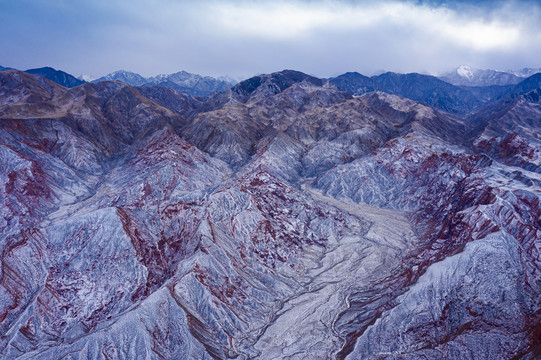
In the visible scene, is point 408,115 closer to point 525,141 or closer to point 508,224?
point 525,141

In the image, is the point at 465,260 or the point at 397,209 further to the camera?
the point at 397,209

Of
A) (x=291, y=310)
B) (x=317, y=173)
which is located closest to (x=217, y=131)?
(x=317, y=173)

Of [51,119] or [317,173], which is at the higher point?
[51,119]

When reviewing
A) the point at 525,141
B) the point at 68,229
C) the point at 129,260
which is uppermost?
the point at 525,141

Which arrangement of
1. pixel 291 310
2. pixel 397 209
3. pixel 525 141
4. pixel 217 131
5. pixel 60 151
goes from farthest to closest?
pixel 217 131 < pixel 60 151 < pixel 525 141 < pixel 397 209 < pixel 291 310

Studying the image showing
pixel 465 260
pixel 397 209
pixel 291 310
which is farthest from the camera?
pixel 397 209

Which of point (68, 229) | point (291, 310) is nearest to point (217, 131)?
point (68, 229)
